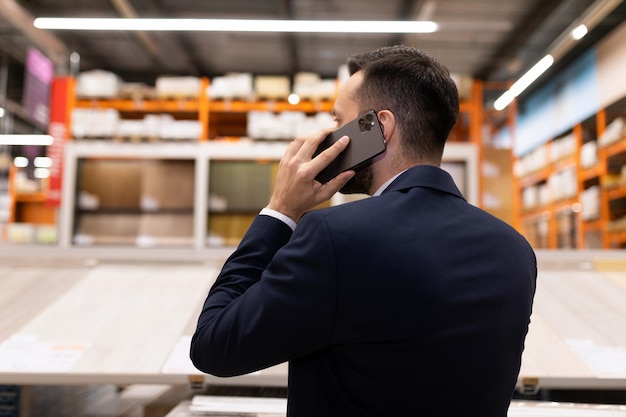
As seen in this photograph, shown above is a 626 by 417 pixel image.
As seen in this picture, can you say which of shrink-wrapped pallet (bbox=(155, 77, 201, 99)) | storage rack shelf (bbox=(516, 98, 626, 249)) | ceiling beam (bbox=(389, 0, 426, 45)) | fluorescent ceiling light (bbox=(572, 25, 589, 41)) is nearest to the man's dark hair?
shrink-wrapped pallet (bbox=(155, 77, 201, 99))

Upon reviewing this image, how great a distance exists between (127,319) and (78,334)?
6.0 inches

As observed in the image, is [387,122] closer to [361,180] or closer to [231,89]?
[361,180]

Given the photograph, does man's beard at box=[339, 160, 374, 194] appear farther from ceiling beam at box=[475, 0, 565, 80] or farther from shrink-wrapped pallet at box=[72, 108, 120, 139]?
ceiling beam at box=[475, 0, 565, 80]

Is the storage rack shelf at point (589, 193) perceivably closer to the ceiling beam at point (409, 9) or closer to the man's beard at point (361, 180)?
the ceiling beam at point (409, 9)

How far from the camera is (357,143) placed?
1.11 metres

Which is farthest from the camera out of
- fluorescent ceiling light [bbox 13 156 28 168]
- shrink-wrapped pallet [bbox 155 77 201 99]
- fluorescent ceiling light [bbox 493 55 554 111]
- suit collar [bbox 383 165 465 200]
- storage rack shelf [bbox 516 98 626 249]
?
fluorescent ceiling light [bbox 13 156 28 168]

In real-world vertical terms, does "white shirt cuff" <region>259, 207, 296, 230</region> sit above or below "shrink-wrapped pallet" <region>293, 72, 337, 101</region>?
below

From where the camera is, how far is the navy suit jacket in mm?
895

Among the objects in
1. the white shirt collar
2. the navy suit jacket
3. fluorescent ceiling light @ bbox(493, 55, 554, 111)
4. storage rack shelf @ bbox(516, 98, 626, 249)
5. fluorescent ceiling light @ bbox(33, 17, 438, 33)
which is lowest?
the navy suit jacket

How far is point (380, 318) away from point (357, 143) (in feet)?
1.21

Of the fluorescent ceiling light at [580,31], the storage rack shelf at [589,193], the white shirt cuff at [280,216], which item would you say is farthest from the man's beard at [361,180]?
the fluorescent ceiling light at [580,31]

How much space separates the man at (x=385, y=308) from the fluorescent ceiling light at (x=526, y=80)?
27.8ft

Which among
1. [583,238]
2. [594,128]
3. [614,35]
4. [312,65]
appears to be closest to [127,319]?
[583,238]

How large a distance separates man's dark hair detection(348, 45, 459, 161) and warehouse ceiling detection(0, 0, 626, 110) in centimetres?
858
